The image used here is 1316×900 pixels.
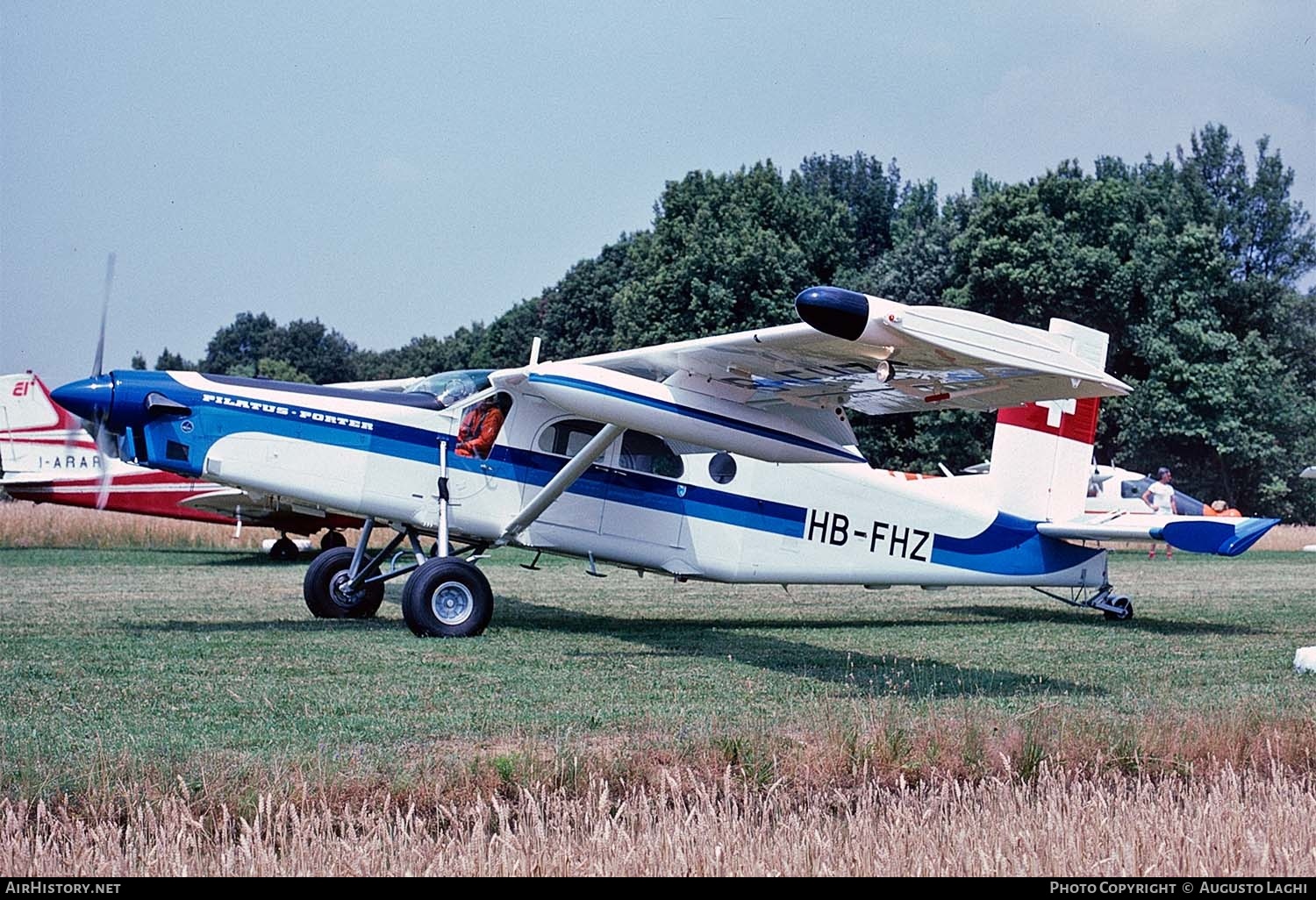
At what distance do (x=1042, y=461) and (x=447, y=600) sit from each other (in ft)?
20.5

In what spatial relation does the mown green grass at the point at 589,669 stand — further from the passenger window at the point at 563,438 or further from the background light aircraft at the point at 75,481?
the background light aircraft at the point at 75,481

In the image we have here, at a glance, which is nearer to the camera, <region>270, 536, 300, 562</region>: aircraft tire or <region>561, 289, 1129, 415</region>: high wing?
<region>561, 289, 1129, 415</region>: high wing

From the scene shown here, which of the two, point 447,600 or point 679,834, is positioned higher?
point 447,600

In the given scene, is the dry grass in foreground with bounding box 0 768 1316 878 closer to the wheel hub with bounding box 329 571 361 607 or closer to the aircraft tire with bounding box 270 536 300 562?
the wheel hub with bounding box 329 571 361 607

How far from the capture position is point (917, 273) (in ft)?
161

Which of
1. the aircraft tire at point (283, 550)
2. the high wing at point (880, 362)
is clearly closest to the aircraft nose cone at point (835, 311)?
the high wing at point (880, 362)

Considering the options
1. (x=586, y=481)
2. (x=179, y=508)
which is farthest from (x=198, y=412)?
(x=179, y=508)

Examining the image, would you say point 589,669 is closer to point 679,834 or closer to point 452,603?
point 452,603

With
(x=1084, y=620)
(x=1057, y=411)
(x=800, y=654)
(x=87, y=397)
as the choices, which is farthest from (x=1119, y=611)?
(x=87, y=397)

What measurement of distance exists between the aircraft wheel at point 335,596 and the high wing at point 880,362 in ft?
13.1

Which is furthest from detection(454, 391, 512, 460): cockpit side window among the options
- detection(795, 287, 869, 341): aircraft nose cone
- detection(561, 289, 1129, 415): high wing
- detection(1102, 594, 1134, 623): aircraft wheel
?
detection(1102, 594, 1134, 623): aircraft wheel

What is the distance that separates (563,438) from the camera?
1221 cm

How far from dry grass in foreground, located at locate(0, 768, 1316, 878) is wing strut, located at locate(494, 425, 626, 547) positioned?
19.2 feet

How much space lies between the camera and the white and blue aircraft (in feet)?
32.0
